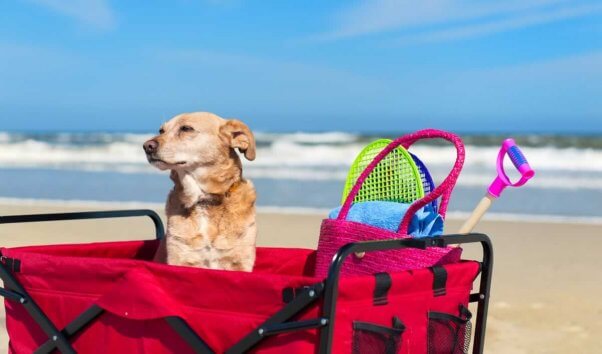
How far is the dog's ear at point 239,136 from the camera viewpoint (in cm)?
312

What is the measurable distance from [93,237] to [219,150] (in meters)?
4.62

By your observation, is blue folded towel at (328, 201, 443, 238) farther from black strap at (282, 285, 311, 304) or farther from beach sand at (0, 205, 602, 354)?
beach sand at (0, 205, 602, 354)

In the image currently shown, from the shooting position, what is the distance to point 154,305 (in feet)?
7.36

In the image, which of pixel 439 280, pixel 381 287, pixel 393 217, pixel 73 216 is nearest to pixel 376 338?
pixel 381 287

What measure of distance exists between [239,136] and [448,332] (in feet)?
3.80

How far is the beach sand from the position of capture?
4449 millimetres

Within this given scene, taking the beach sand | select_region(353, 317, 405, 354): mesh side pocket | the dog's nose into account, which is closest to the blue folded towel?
select_region(353, 317, 405, 354): mesh side pocket

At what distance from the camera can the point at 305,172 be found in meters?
16.1

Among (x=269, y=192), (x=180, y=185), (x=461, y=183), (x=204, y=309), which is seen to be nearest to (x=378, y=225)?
(x=180, y=185)

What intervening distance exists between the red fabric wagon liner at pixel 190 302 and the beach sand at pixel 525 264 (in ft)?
5.85

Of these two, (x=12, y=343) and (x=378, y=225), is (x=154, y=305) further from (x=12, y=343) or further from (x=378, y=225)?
(x=378, y=225)

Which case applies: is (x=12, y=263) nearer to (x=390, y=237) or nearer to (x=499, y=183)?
(x=390, y=237)

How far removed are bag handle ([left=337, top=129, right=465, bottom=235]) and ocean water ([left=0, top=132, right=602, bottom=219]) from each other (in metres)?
6.13

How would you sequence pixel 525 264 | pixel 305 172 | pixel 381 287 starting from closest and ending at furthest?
pixel 381 287 < pixel 525 264 < pixel 305 172
